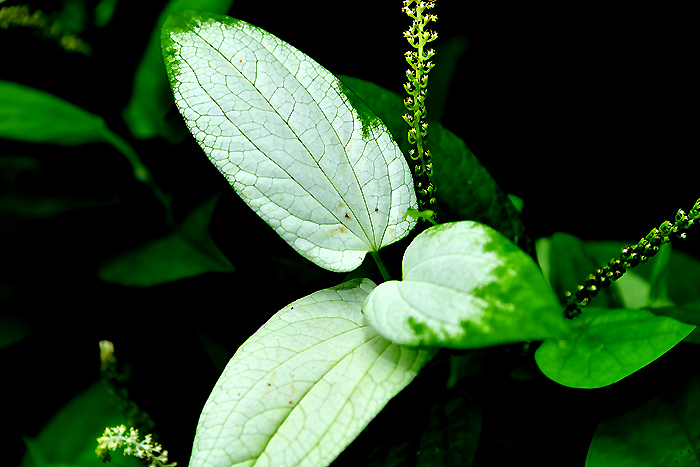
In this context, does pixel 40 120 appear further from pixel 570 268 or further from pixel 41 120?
pixel 570 268

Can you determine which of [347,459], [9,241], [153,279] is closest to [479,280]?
[347,459]

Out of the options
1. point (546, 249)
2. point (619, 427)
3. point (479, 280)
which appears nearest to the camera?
point (479, 280)

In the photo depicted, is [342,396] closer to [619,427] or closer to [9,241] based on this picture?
[619,427]

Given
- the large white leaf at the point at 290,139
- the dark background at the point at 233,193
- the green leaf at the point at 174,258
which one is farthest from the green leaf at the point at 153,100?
the large white leaf at the point at 290,139

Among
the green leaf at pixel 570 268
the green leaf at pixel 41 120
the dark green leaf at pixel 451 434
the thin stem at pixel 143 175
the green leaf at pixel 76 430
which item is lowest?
the green leaf at pixel 76 430

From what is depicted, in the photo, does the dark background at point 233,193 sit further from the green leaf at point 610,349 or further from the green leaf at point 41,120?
the green leaf at point 610,349

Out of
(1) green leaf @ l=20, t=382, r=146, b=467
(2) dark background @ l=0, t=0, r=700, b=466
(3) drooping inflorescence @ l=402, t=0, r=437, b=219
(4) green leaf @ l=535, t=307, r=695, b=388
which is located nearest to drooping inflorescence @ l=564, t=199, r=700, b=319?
(4) green leaf @ l=535, t=307, r=695, b=388

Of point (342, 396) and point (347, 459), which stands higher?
point (342, 396)
